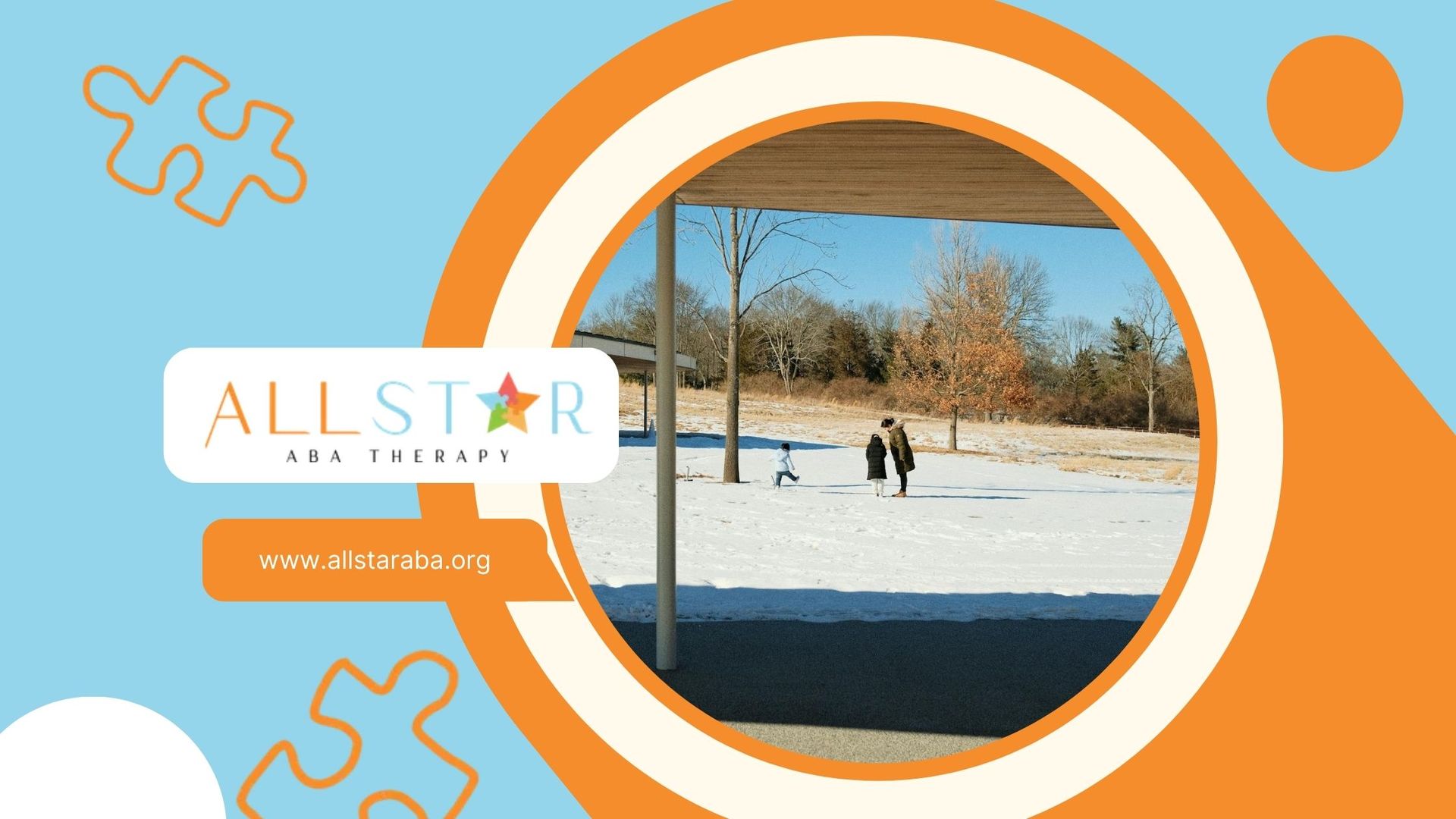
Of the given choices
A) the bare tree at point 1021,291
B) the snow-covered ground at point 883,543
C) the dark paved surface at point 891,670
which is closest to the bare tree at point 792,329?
the bare tree at point 1021,291

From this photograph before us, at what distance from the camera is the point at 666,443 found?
6.04 m

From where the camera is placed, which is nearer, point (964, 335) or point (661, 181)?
point (661, 181)

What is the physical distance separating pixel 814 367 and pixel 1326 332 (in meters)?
33.1

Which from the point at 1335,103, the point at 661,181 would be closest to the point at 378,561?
the point at 661,181

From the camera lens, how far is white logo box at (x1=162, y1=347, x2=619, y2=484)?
3877mm

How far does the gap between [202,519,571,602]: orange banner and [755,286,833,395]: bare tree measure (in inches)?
1281

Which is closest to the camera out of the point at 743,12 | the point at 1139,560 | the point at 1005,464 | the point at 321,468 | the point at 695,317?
the point at 321,468

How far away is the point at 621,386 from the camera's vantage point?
116 feet

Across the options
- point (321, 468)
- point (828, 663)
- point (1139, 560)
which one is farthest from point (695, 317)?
point (321, 468)

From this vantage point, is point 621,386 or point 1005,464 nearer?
point 1005,464

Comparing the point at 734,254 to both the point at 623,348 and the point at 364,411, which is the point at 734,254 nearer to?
the point at 623,348

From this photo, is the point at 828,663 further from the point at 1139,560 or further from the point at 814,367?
the point at 814,367

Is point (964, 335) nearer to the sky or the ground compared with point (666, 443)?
nearer to the sky

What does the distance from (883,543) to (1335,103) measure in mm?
8611
